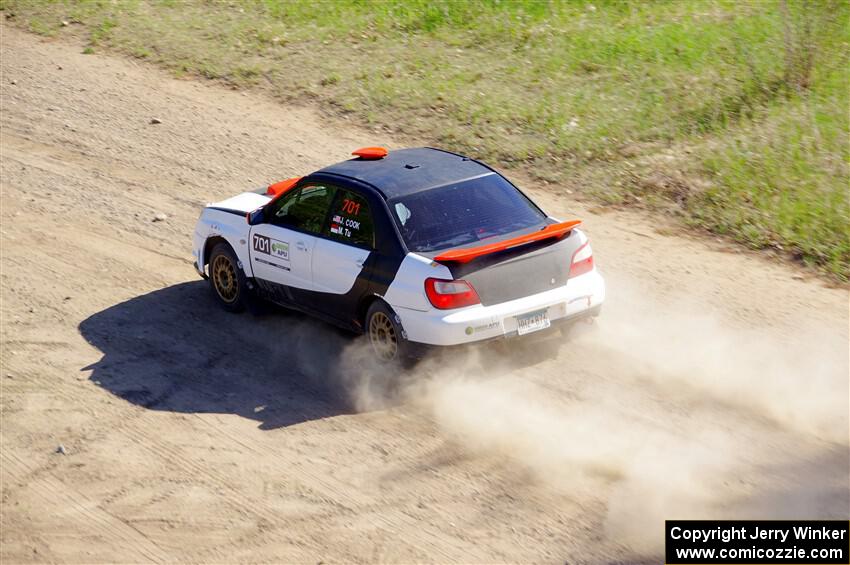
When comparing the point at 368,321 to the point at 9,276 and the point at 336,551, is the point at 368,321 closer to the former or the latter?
the point at 336,551

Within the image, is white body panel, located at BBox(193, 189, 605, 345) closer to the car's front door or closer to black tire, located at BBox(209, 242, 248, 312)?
the car's front door

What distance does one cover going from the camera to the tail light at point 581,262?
29.3 feet

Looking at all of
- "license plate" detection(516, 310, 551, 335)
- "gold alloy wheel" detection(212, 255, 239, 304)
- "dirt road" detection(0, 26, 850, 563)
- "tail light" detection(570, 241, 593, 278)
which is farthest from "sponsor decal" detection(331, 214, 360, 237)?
"tail light" detection(570, 241, 593, 278)

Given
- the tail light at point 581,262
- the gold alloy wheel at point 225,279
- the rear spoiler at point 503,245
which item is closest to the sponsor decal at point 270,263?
the gold alloy wheel at point 225,279

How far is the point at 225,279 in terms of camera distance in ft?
35.3

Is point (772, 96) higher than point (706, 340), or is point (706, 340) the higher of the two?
point (772, 96)

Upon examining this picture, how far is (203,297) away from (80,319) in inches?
50.3

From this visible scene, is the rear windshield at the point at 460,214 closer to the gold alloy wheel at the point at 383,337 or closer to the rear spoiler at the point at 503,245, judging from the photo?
the rear spoiler at the point at 503,245

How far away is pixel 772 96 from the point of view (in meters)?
15.3

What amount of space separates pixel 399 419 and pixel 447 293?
3.62 ft

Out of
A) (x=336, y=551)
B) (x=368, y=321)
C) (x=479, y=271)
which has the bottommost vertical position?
(x=336, y=551)

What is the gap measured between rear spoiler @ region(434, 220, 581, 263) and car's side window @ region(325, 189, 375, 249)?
0.86m

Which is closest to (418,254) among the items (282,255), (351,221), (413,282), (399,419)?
(413,282)

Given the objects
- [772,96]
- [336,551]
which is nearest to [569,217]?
[772,96]
